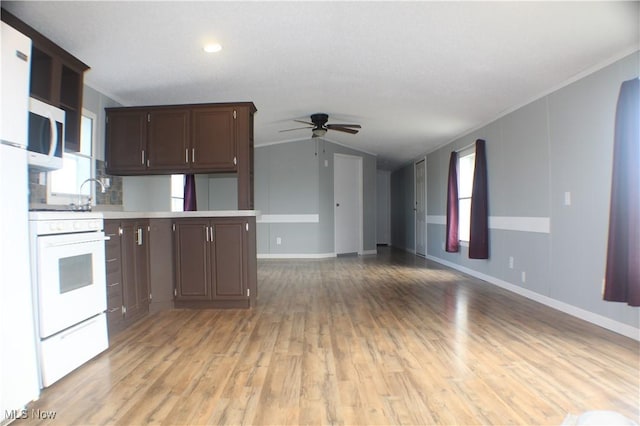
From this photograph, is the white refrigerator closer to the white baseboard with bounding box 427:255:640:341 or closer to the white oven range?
the white oven range

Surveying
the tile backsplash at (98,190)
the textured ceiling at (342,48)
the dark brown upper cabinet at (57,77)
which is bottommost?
the tile backsplash at (98,190)

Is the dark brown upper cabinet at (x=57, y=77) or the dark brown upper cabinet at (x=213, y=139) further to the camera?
the dark brown upper cabinet at (x=213, y=139)

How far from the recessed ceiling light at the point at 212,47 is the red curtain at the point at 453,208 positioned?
13.9 ft

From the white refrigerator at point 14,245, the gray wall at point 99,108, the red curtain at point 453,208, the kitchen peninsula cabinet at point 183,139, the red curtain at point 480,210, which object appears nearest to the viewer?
the white refrigerator at point 14,245

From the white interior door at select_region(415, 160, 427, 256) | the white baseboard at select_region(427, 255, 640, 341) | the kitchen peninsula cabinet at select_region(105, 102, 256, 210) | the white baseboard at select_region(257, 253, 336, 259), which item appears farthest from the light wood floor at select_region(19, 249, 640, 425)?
the white interior door at select_region(415, 160, 427, 256)

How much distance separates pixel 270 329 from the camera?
2961mm

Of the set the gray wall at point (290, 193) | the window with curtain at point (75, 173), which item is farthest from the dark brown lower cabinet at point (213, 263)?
the gray wall at point (290, 193)

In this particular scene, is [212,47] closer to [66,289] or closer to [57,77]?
[57,77]

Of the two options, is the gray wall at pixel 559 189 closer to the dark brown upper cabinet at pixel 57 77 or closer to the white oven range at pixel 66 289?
the white oven range at pixel 66 289

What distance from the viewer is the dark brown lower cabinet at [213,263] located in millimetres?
3596

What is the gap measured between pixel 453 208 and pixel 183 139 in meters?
4.20

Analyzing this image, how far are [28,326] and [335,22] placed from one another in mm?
2594

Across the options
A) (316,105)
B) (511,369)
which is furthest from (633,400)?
(316,105)

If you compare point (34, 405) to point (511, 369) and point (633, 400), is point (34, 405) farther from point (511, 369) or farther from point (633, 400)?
point (633, 400)
